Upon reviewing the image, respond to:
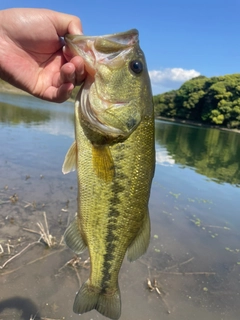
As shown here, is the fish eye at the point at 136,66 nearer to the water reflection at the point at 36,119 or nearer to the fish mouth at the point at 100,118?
the fish mouth at the point at 100,118

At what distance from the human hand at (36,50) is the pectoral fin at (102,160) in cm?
62

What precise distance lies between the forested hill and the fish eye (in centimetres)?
6581

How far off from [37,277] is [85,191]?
3.45 metres

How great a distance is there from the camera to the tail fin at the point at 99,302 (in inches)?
105

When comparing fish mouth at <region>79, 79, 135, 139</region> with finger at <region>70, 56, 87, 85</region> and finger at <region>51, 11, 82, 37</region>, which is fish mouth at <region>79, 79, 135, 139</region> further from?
finger at <region>51, 11, 82, 37</region>

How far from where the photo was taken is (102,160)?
2.35 m

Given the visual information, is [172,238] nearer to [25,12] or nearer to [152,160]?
[152,160]

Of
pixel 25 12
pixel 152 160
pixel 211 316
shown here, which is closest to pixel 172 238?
pixel 211 316

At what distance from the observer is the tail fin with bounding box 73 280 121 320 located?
2656 mm

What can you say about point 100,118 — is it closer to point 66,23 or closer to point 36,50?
point 66,23

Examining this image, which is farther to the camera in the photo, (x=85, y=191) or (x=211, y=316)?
(x=211, y=316)

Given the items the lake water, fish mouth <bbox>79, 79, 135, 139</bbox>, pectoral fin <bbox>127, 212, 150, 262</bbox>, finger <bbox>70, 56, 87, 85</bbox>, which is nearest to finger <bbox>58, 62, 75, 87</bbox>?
finger <bbox>70, 56, 87, 85</bbox>

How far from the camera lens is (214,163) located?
2084 centimetres

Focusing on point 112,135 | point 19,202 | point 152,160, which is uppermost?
point 112,135
